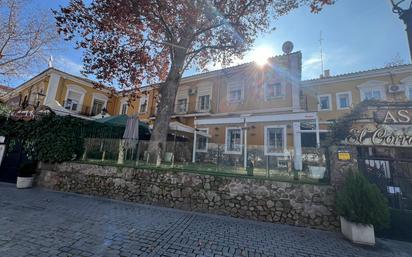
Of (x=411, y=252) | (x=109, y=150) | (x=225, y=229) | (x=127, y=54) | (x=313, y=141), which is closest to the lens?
(x=411, y=252)

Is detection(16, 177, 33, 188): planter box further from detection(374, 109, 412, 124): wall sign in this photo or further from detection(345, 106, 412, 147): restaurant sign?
detection(374, 109, 412, 124): wall sign

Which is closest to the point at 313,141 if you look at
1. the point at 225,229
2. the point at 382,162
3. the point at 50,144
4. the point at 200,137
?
the point at 200,137

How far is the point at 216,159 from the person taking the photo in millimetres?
6977

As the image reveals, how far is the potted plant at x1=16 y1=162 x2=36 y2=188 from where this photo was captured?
26.1 ft

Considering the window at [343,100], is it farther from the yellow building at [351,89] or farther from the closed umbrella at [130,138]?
the closed umbrella at [130,138]

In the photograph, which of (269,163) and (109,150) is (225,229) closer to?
(269,163)

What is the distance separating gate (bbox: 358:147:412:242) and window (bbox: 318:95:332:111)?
12.8m

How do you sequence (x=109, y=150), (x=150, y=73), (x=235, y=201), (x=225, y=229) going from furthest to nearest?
(x=150, y=73) < (x=109, y=150) < (x=235, y=201) < (x=225, y=229)

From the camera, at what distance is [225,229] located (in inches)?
176

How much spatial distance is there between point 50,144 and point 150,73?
6.31m

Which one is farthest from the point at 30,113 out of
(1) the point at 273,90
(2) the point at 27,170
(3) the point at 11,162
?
(1) the point at 273,90

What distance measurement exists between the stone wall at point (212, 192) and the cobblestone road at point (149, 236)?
311 millimetres

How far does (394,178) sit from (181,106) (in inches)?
622

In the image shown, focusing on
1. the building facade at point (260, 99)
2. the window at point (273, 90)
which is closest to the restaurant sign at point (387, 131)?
the building facade at point (260, 99)
